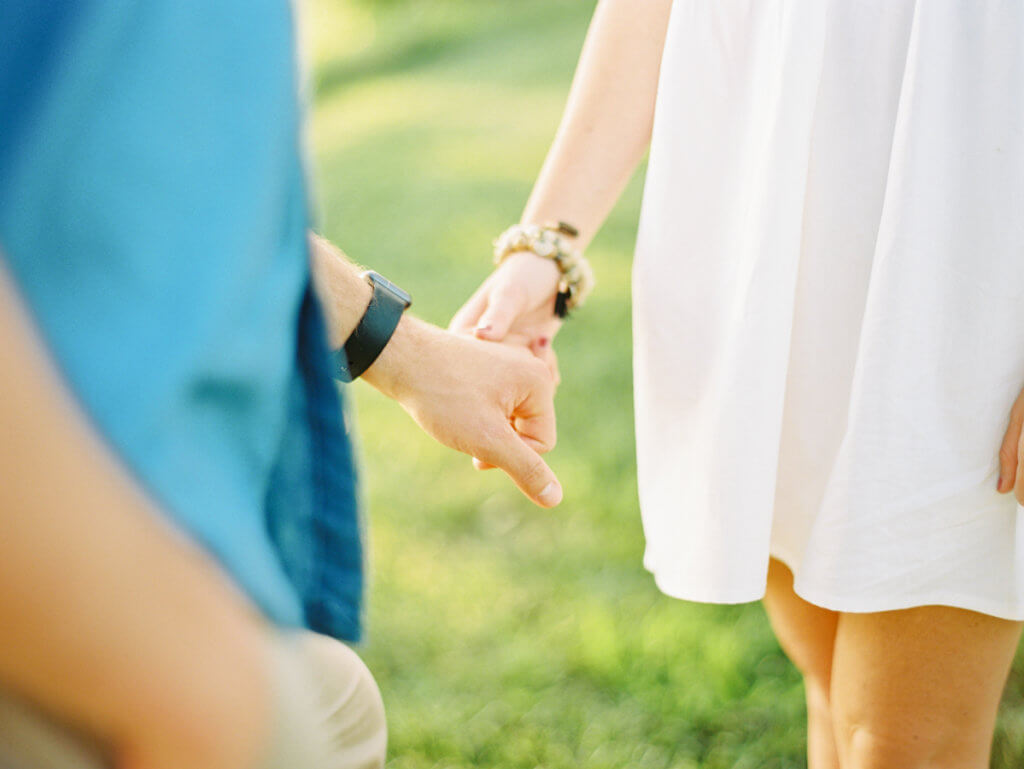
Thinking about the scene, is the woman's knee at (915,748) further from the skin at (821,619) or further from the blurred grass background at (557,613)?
the blurred grass background at (557,613)

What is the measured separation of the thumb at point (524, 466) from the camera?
1.35 meters

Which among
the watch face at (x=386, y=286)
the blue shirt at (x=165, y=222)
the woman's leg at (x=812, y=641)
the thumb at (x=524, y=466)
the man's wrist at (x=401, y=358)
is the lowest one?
the woman's leg at (x=812, y=641)

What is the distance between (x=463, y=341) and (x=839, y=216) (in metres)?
0.53

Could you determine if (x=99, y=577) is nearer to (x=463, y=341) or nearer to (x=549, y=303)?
(x=463, y=341)

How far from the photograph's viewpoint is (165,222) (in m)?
0.50

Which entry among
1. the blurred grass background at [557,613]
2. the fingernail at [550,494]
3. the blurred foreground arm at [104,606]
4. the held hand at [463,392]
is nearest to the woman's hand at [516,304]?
the held hand at [463,392]

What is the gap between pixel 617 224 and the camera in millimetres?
5453

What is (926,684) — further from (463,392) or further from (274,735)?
(274,735)

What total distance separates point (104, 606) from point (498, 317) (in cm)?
111

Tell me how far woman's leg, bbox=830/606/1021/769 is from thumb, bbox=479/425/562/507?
45 cm

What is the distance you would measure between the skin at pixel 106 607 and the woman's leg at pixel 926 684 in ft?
3.33

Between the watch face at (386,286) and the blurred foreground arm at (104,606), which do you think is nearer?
the blurred foreground arm at (104,606)

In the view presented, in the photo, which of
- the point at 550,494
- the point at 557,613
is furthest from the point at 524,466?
the point at 557,613

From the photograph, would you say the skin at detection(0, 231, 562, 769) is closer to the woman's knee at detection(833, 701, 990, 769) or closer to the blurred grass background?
→ the blurred grass background
